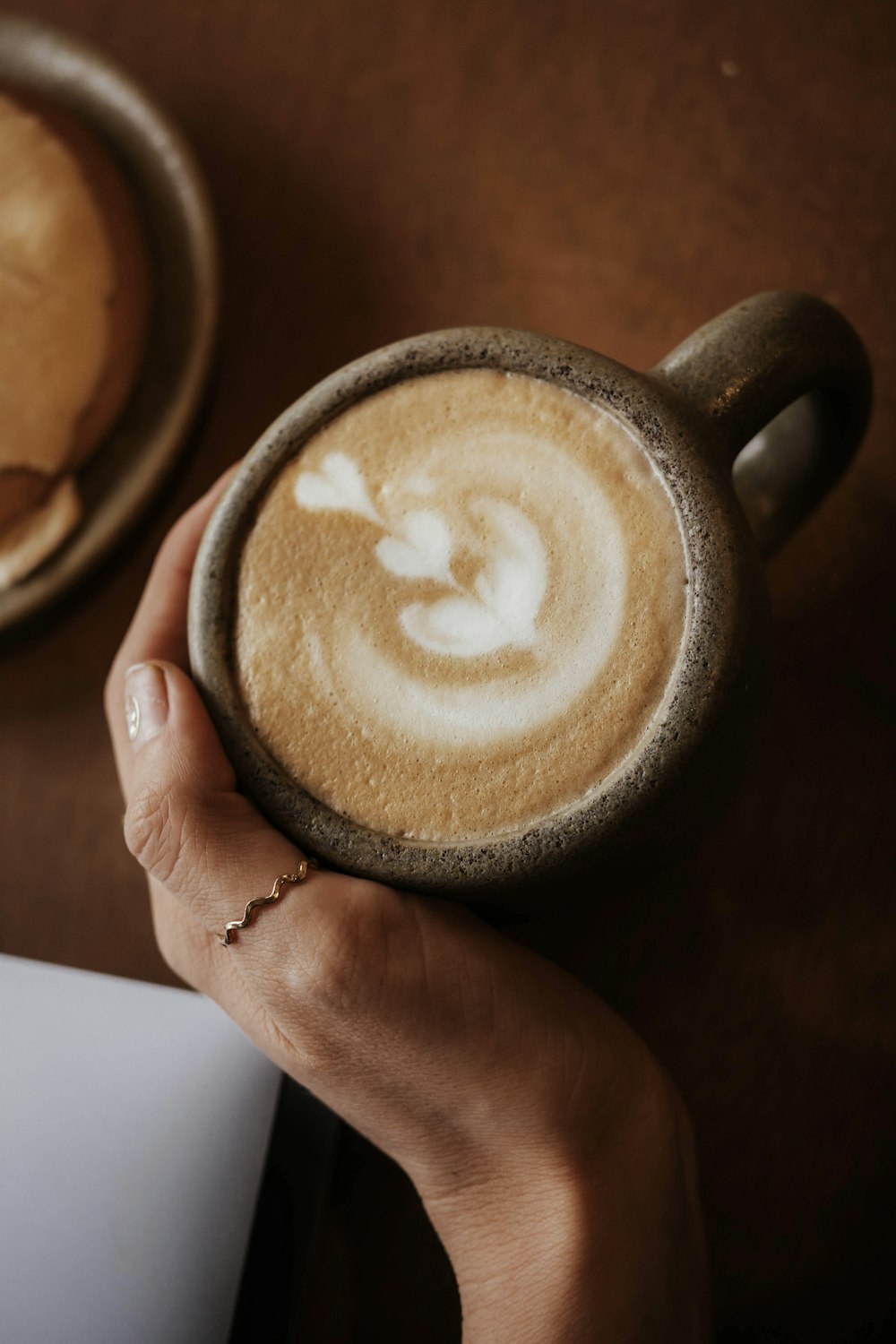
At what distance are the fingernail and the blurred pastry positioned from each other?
0.79ft

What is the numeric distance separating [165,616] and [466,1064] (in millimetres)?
342

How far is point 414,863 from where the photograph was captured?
481mm

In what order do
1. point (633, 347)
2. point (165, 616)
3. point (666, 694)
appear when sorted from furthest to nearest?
point (633, 347)
point (165, 616)
point (666, 694)

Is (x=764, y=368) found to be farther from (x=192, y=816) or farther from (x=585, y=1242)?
(x=585, y=1242)

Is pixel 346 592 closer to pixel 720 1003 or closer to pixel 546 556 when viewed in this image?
pixel 546 556

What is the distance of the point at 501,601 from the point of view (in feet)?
1.70

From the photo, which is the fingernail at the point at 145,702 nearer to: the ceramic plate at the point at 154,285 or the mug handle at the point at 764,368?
the ceramic plate at the point at 154,285

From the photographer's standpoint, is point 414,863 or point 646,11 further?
point 646,11

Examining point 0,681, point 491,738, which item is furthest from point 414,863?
point 0,681

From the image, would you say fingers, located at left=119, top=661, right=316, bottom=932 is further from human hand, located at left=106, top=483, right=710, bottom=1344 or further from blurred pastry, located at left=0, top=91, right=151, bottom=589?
blurred pastry, located at left=0, top=91, right=151, bottom=589

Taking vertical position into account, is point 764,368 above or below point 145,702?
above

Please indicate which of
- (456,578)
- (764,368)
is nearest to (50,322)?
(456,578)

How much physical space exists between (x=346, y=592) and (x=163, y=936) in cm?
30

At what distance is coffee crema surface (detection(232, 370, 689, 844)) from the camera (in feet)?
1.59
